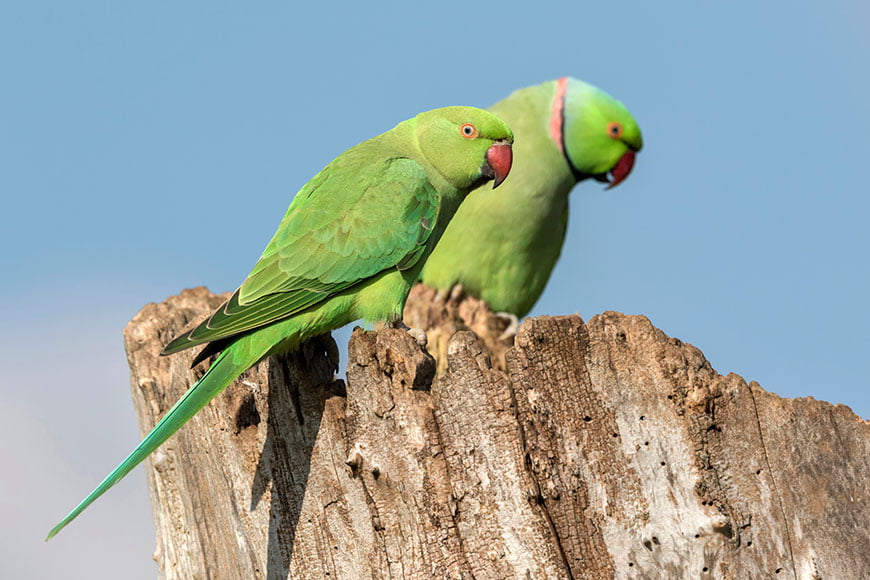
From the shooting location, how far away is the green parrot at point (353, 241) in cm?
412

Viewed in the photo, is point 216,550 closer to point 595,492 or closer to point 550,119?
point 595,492

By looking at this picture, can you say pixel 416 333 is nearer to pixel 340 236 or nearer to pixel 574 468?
pixel 340 236

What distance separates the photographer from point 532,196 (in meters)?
8.14

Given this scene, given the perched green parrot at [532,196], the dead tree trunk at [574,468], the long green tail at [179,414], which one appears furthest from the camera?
the perched green parrot at [532,196]

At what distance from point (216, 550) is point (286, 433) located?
3.09ft

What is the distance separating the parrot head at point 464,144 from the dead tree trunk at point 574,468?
162 cm

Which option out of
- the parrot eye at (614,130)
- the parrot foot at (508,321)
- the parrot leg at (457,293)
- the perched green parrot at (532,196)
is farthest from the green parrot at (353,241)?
the parrot eye at (614,130)

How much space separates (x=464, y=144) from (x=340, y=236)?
101 centimetres

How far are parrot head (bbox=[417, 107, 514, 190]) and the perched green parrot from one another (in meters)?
2.86

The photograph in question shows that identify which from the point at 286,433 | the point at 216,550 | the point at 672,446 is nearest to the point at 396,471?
the point at 286,433

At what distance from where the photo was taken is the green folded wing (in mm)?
4348

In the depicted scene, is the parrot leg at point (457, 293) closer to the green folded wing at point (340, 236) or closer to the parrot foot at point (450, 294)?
the parrot foot at point (450, 294)

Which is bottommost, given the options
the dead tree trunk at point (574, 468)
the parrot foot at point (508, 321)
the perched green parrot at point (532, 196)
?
the dead tree trunk at point (574, 468)

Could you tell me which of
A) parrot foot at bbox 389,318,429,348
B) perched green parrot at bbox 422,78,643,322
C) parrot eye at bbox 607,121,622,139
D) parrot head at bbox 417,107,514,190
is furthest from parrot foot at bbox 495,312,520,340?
parrot foot at bbox 389,318,429,348
